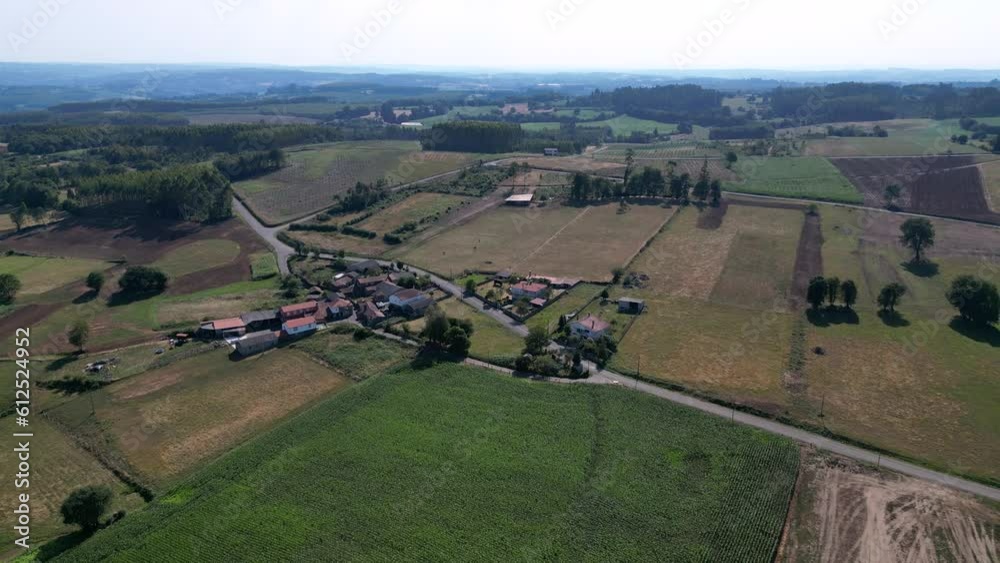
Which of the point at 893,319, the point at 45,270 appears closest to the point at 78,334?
the point at 45,270

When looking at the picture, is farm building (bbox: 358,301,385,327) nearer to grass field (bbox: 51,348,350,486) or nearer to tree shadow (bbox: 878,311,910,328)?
grass field (bbox: 51,348,350,486)

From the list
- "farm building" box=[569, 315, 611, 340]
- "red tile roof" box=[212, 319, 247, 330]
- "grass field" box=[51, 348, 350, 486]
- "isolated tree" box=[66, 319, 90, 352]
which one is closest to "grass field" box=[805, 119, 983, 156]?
"farm building" box=[569, 315, 611, 340]

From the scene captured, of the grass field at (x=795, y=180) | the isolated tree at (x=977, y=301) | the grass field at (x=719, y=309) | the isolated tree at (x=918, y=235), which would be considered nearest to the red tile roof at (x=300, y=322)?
the grass field at (x=719, y=309)

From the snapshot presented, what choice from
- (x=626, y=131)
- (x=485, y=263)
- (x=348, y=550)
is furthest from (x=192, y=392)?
(x=626, y=131)

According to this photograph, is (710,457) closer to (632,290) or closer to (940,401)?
(940,401)

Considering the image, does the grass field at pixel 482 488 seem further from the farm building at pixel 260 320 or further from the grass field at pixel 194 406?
the farm building at pixel 260 320

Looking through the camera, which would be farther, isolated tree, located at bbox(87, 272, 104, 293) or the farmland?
the farmland

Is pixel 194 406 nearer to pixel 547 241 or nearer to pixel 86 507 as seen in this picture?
pixel 86 507
